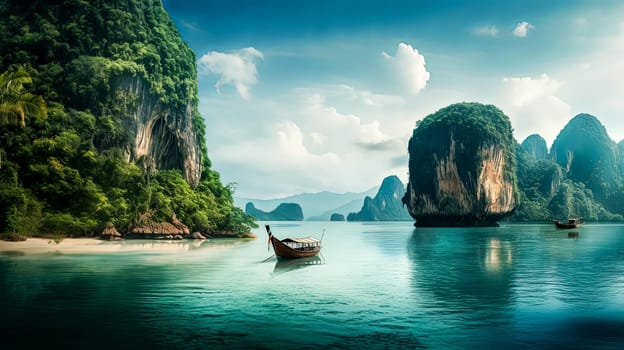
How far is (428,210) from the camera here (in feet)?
319

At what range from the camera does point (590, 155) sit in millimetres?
148000

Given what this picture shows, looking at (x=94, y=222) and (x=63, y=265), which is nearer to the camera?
(x=63, y=265)

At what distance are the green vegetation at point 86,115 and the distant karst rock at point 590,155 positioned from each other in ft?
412

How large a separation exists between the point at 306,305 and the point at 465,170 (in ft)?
281

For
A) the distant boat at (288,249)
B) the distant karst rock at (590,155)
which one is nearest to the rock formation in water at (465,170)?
the distant karst rock at (590,155)

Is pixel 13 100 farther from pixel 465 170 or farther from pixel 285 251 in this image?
pixel 465 170

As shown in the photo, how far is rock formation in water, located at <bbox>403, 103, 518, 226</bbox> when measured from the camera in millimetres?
93000

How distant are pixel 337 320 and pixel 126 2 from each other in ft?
150

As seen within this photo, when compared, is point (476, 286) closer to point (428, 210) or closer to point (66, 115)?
point (66, 115)

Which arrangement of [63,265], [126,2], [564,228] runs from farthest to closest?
[564,228], [126,2], [63,265]

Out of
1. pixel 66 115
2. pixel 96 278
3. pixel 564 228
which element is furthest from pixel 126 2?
pixel 564 228

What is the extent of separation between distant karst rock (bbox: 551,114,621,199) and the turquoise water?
452 ft

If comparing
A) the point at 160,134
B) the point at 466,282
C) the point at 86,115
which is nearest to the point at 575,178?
the point at 160,134

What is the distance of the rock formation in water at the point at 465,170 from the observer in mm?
93000
